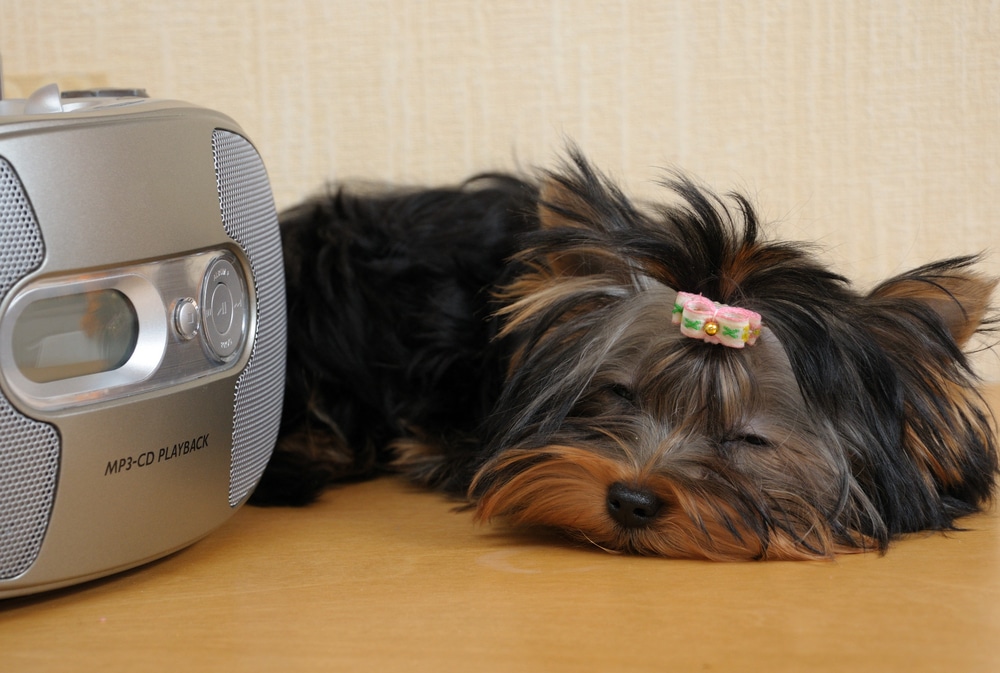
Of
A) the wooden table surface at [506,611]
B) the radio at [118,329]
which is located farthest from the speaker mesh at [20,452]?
the wooden table surface at [506,611]

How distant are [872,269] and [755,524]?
113cm

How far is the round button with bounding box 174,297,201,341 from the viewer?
3.58 ft

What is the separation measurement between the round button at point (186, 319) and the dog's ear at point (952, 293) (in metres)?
0.87

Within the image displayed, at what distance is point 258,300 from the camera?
48.9 inches

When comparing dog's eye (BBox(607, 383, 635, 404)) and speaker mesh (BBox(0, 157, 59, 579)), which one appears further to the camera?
dog's eye (BBox(607, 383, 635, 404))

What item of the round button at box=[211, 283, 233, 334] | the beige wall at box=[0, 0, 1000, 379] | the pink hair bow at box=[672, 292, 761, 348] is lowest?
the pink hair bow at box=[672, 292, 761, 348]

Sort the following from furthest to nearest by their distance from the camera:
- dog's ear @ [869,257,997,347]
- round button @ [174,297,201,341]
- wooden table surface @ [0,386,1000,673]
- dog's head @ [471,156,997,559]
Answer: dog's ear @ [869,257,997,347], dog's head @ [471,156,997,559], round button @ [174,297,201,341], wooden table surface @ [0,386,1000,673]

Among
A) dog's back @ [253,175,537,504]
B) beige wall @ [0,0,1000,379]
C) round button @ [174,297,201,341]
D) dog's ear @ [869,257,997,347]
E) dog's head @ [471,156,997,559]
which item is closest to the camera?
round button @ [174,297,201,341]

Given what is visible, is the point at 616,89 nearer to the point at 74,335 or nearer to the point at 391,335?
the point at 391,335

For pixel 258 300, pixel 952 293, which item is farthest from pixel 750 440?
pixel 258 300

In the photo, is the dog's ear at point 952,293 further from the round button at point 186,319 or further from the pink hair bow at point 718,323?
the round button at point 186,319

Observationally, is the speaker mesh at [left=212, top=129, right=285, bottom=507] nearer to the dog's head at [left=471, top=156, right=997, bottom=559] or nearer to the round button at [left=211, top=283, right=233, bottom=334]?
the round button at [left=211, top=283, right=233, bottom=334]

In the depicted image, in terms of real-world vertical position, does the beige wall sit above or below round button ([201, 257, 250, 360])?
above

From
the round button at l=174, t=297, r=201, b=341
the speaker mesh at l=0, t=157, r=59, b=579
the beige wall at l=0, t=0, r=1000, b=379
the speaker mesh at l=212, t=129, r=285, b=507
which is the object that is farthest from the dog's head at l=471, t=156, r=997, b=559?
the beige wall at l=0, t=0, r=1000, b=379
